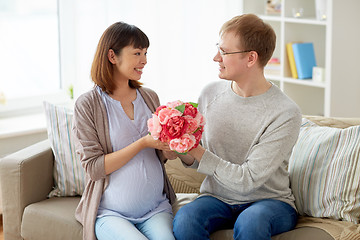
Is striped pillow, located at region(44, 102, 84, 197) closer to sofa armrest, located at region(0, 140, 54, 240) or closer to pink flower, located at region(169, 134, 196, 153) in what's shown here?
sofa armrest, located at region(0, 140, 54, 240)

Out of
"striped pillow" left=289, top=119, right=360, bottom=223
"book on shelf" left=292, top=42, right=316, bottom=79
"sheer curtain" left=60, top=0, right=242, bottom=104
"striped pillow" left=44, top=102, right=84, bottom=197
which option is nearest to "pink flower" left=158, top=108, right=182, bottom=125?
"striped pillow" left=289, top=119, right=360, bottom=223

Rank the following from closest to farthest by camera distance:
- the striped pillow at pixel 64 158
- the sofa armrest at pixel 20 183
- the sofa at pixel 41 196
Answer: the sofa at pixel 41 196 → the sofa armrest at pixel 20 183 → the striped pillow at pixel 64 158

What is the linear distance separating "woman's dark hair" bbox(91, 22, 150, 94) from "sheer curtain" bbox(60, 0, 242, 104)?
139 centimetres

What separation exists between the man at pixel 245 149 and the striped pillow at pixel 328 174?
0.28ft

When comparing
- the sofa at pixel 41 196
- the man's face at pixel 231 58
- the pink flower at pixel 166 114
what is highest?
the man's face at pixel 231 58

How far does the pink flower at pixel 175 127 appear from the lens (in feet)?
6.43

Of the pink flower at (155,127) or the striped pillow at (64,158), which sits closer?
the pink flower at (155,127)

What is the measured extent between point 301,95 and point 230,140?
6.48 feet

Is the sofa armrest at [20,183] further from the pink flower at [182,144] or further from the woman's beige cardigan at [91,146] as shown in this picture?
the pink flower at [182,144]

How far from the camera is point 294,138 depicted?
2.13 m

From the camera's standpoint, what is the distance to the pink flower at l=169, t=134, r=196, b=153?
1974 mm

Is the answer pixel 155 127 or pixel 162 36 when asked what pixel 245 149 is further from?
pixel 162 36

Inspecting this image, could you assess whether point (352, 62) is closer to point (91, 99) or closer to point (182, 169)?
point (182, 169)

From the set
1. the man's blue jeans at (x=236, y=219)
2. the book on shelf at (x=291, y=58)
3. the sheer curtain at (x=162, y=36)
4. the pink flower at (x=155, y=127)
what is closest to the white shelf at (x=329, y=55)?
the book on shelf at (x=291, y=58)
